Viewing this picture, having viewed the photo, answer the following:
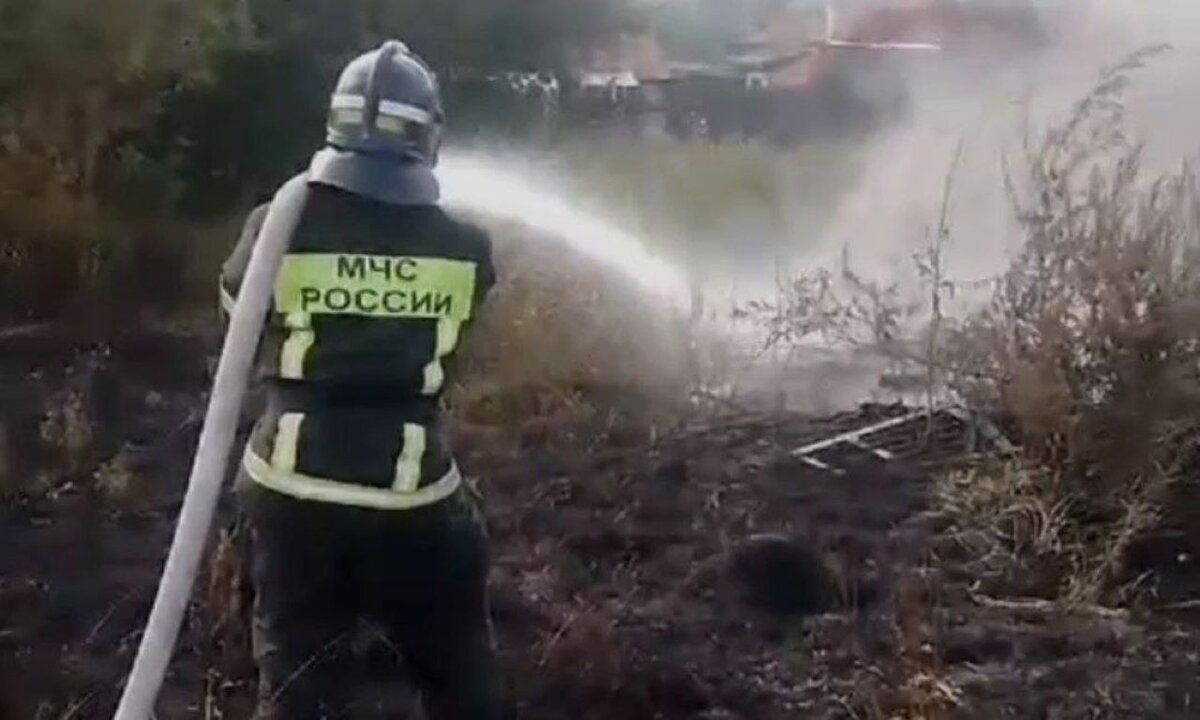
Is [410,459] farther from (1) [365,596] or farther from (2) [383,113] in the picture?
(2) [383,113]

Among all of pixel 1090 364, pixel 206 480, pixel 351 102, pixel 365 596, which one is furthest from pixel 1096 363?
pixel 206 480

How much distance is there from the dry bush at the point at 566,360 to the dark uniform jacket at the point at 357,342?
3.04 metres

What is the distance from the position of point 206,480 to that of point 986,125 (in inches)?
363

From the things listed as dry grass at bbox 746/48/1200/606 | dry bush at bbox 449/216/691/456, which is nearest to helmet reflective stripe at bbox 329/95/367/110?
dry grass at bbox 746/48/1200/606

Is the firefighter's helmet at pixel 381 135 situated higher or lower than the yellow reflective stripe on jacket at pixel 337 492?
higher

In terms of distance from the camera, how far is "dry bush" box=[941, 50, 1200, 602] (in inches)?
243

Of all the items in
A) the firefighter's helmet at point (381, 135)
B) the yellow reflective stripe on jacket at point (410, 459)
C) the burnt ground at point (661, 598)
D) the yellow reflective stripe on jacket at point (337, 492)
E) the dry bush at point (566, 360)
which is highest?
the firefighter's helmet at point (381, 135)

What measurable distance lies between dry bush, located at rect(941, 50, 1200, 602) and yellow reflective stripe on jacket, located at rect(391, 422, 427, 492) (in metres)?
2.51

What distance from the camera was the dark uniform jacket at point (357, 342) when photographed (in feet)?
12.7

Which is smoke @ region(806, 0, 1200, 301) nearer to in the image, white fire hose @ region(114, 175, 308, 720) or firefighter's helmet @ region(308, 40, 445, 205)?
firefighter's helmet @ region(308, 40, 445, 205)

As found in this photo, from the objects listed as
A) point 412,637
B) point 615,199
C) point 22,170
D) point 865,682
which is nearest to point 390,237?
point 412,637

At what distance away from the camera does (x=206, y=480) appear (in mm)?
3428

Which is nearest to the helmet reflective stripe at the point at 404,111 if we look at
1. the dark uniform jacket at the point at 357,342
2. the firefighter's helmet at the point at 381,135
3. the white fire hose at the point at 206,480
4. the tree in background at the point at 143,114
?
the firefighter's helmet at the point at 381,135

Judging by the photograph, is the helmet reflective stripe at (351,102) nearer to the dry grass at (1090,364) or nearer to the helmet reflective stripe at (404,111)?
the helmet reflective stripe at (404,111)
